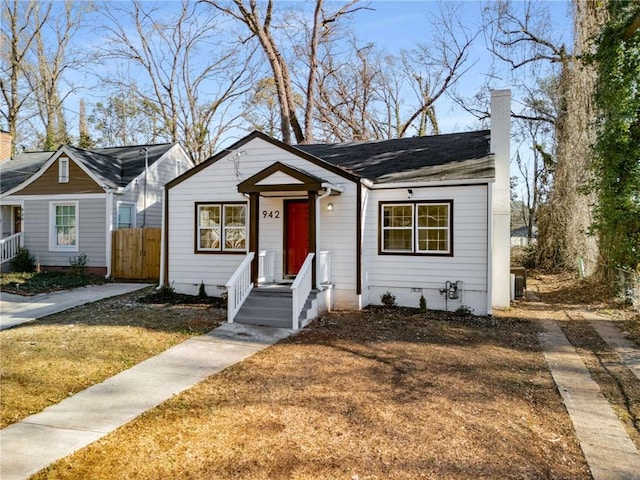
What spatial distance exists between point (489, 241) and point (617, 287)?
542cm

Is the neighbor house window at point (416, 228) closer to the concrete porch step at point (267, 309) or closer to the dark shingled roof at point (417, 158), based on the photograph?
the dark shingled roof at point (417, 158)

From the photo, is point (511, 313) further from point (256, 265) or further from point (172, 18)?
point (172, 18)

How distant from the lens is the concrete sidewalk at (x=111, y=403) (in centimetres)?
401

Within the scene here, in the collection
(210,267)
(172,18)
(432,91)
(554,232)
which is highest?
(172,18)

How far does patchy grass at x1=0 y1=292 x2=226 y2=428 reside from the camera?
5.53 meters

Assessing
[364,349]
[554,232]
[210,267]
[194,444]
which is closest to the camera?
[194,444]

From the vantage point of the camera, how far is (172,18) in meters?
27.7

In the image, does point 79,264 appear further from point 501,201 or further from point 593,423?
point 593,423

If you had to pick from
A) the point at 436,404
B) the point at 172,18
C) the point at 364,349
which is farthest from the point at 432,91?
the point at 436,404

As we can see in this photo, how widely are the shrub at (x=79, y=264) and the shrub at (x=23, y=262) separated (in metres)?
1.55

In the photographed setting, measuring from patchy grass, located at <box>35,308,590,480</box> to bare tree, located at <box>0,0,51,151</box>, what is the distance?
27.8 m

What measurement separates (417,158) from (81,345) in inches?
370

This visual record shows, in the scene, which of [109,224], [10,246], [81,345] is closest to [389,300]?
[81,345]

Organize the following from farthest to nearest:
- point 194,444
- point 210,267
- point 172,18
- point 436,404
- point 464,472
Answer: point 172,18 < point 210,267 < point 436,404 < point 194,444 < point 464,472
